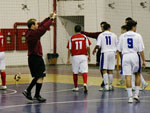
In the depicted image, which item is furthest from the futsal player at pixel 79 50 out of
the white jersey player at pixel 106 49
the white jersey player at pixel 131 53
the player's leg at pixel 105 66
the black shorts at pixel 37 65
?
the white jersey player at pixel 131 53

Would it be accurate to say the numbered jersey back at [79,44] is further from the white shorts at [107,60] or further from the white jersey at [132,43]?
the white jersey at [132,43]

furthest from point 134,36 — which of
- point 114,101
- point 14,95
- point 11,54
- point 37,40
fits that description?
point 11,54

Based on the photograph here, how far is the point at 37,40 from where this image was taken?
1269 centimetres

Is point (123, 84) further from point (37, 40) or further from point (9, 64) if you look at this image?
point (9, 64)

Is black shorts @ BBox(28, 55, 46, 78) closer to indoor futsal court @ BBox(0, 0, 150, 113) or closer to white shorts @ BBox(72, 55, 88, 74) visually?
indoor futsal court @ BBox(0, 0, 150, 113)

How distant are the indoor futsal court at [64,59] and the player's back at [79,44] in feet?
0.11

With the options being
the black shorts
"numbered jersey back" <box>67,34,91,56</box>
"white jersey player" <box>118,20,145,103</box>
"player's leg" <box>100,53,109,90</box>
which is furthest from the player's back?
"white jersey player" <box>118,20,145,103</box>

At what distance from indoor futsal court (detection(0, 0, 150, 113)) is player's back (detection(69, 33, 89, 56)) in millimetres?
34

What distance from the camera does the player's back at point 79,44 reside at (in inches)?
603

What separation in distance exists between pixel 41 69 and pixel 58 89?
3.40m

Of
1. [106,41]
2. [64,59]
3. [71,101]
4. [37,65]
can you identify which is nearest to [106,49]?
[106,41]

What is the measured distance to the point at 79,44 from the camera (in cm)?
1530

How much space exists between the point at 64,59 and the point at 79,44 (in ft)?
46.8

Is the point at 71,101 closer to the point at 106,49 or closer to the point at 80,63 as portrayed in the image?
the point at 80,63
